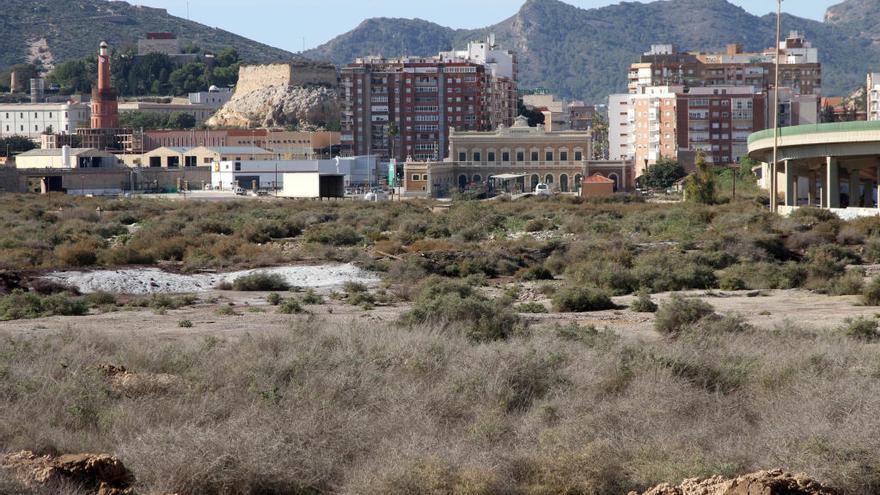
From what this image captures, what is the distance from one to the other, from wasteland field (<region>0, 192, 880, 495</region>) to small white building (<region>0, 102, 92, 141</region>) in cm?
15123

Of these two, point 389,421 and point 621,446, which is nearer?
point 621,446

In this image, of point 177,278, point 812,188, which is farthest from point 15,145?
point 177,278

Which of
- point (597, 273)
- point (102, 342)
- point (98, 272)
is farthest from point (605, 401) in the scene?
point (98, 272)

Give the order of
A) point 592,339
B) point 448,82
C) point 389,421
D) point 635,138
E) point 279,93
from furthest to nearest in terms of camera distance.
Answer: point 279,93 < point 448,82 < point 635,138 < point 592,339 < point 389,421

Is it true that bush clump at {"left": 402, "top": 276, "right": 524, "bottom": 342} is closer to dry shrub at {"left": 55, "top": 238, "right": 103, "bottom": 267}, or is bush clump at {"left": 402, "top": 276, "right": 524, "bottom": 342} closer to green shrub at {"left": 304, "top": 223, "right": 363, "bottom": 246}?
dry shrub at {"left": 55, "top": 238, "right": 103, "bottom": 267}

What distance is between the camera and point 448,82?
15112 centimetres

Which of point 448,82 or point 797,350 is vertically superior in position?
point 448,82

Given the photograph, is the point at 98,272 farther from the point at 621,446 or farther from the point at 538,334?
the point at 621,446

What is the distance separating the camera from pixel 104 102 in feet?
518

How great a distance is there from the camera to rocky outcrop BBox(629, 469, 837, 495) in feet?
43.5

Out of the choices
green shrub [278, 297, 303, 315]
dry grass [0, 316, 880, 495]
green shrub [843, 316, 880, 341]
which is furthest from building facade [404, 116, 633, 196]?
dry grass [0, 316, 880, 495]

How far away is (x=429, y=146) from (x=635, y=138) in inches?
902

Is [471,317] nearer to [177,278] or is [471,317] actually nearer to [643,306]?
[643,306]

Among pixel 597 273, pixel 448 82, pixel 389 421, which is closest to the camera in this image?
pixel 389 421
